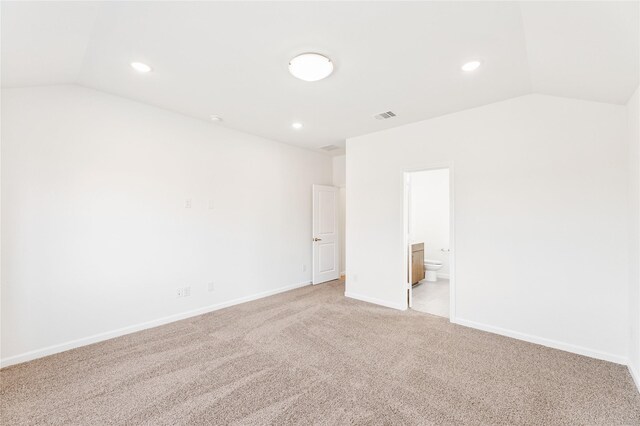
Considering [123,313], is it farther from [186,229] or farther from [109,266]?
[186,229]

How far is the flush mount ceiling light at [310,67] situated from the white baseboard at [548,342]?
332 cm

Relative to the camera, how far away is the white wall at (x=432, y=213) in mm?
6102

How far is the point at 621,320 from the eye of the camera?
249cm

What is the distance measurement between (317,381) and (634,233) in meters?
3.00

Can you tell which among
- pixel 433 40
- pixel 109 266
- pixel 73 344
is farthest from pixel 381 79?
pixel 73 344

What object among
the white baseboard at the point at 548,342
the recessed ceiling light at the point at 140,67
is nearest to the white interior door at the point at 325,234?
the white baseboard at the point at 548,342

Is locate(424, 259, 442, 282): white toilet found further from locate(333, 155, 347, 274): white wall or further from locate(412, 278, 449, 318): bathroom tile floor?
locate(333, 155, 347, 274): white wall

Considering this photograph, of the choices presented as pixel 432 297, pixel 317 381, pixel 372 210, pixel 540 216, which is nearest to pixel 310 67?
pixel 372 210

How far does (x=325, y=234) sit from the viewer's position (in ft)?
18.3

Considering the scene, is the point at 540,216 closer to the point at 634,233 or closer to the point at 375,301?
the point at 634,233

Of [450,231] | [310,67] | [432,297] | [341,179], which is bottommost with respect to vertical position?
[432,297]

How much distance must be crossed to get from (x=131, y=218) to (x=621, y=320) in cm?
525

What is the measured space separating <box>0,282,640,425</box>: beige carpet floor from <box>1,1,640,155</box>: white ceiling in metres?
2.52

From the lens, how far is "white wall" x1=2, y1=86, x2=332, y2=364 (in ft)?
8.41
